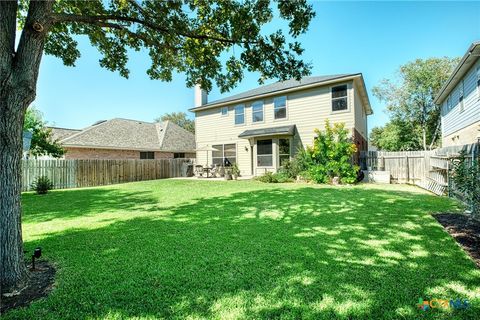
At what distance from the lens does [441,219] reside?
5.09 m

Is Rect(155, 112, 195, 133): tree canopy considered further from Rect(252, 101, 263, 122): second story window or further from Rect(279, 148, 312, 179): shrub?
Rect(279, 148, 312, 179): shrub

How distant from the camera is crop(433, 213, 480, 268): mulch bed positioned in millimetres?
3475

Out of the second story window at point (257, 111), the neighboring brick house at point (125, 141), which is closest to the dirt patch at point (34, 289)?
the second story window at point (257, 111)

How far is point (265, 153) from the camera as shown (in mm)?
16203

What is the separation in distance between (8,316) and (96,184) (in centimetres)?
1471

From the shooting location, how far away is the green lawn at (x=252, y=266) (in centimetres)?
218

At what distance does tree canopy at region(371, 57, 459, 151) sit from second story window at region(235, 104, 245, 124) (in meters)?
24.4

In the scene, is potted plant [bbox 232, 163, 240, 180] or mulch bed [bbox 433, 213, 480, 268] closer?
mulch bed [bbox 433, 213, 480, 268]

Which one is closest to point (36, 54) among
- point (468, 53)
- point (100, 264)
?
point (100, 264)

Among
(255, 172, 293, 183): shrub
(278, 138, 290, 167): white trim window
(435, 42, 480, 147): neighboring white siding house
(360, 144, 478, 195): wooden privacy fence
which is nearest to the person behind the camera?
(435, 42, 480, 147): neighboring white siding house

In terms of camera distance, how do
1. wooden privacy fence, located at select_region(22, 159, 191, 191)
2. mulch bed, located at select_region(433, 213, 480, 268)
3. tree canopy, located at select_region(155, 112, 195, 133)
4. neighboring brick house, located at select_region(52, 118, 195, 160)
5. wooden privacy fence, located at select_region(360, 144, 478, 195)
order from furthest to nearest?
1. tree canopy, located at select_region(155, 112, 195, 133)
2. neighboring brick house, located at select_region(52, 118, 195, 160)
3. wooden privacy fence, located at select_region(22, 159, 191, 191)
4. wooden privacy fence, located at select_region(360, 144, 478, 195)
5. mulch bed, located at select_region(433, 213, 480, 268)

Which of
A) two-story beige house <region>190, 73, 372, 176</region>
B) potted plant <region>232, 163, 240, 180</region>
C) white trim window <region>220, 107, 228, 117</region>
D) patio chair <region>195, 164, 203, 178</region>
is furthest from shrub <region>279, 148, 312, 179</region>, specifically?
white trim window <region>220, 107, 228, 117</region>

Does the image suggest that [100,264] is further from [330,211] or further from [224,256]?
[330,211]
